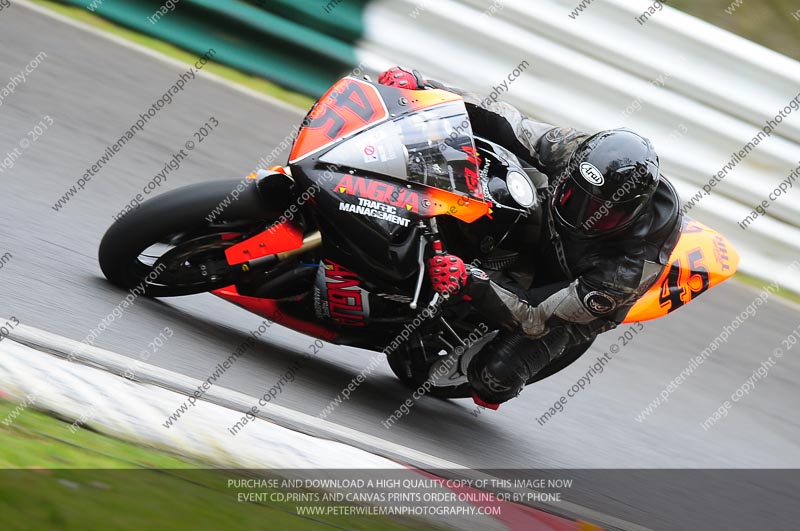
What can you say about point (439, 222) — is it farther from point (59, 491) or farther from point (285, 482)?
point (59, 491)

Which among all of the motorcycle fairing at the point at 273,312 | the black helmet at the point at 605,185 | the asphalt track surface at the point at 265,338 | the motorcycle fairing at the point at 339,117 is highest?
the black helmet at the point at 605,185

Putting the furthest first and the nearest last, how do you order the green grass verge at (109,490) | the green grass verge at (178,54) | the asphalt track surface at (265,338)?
the green grass verge at (178,54)
the asphalt track surface at (265,338)
the green grass verge at (109,490)

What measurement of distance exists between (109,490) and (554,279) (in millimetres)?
2658

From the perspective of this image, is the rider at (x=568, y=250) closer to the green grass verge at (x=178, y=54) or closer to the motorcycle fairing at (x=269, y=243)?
the motorcycle fairing at (x=269, y=243)

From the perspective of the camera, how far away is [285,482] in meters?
3.47

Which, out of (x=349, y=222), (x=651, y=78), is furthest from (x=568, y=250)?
(x=651, y=78)

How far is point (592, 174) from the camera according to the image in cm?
430

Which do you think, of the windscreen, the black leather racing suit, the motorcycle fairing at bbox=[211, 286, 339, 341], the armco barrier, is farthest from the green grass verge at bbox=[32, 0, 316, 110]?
the windscreen

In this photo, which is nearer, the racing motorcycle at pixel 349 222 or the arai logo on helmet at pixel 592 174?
the racing motorcycle at pixel 349 222

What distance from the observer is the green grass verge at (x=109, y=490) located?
2576 millimetres

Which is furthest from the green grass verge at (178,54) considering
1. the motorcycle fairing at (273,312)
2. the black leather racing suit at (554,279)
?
the motorcycle fairing at (273,312)

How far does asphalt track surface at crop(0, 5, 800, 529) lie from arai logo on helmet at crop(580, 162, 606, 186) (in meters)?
1.42

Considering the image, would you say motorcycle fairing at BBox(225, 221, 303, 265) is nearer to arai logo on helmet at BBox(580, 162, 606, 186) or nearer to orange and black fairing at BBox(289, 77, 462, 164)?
orange and black fairing at BBox(289, 77, 462, 164)

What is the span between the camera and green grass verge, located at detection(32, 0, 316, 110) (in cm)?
798
